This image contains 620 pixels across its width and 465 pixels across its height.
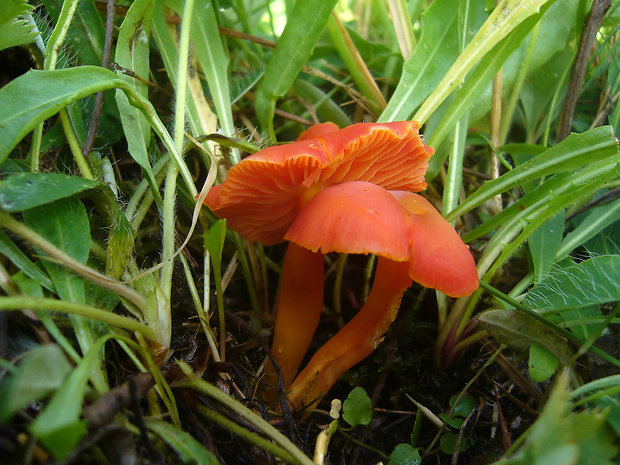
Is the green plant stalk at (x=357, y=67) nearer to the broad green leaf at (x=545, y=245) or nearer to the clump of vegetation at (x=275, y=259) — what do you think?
the clump of vegetation at (x=275, y=259)

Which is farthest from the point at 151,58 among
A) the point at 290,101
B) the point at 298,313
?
the point at 298,313

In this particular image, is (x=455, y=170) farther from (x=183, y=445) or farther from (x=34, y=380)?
(x=34, y=380)

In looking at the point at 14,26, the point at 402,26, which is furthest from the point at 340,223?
the point at 402,26

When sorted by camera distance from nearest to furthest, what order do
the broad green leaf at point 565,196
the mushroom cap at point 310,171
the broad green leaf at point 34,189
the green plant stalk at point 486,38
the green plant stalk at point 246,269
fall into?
1. the broad green leaf at point 34,189
2. the mushroom cap at point 310,171
3. the broad green leaf at point 565,196
4. the green plant stalk at point 486,38
5. the green plant stalk at point 246,269

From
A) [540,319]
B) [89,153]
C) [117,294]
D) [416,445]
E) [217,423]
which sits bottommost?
[416,445]

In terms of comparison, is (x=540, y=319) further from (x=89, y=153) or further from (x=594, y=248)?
(x=89, y=153)

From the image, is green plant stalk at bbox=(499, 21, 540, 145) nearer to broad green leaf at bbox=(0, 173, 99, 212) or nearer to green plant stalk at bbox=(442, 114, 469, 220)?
green plant stalk at bbox=(442, 114, 469, 220)

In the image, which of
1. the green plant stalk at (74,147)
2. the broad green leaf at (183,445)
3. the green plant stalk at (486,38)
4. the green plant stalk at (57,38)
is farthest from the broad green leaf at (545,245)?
the green plant stalk at (57,38)
